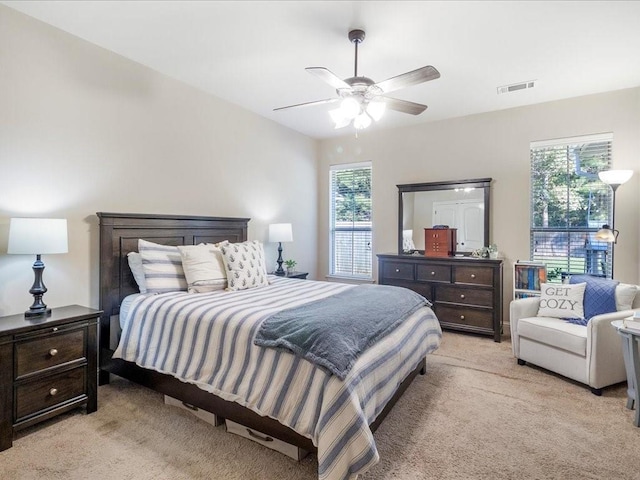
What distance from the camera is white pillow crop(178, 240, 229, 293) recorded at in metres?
2.90

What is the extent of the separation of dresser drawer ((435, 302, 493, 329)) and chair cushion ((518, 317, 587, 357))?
82 centimetres

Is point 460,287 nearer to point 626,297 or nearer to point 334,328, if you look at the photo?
point 626,297

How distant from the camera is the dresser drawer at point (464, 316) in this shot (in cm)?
404

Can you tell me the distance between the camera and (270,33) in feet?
8.79

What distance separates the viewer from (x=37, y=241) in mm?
2213

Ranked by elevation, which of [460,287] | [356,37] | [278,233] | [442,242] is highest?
[356,37]

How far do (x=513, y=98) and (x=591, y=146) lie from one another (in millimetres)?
1036

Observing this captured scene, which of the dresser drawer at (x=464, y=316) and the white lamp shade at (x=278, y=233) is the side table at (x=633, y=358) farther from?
the white lamp shade at (x=278, y=233)

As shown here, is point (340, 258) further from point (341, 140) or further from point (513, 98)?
point (513, 98)

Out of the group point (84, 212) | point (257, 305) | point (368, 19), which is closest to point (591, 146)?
point (368, 19)

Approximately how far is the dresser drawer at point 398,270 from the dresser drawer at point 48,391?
11.5 feet

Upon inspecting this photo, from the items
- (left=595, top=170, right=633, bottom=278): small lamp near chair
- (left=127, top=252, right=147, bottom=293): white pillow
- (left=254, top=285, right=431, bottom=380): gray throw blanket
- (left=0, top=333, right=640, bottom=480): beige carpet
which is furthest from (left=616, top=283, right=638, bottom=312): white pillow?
(left=127, top=252, right=147, bottom=293): white pillow

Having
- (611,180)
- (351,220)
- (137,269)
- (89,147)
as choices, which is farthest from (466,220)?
(89,147)

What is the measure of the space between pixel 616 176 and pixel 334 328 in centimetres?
338
